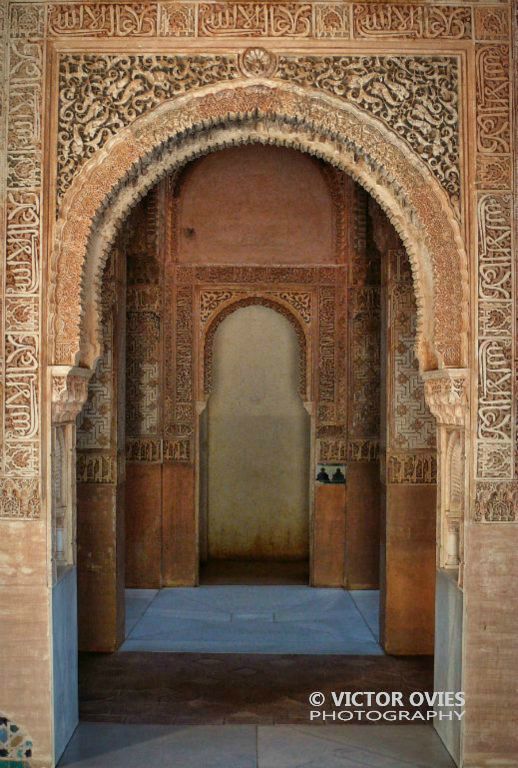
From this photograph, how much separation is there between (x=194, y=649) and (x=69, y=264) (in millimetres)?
3238

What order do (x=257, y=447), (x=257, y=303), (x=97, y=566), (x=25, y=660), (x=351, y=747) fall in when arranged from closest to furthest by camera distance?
(x=25, y=660)
(x=351, y=747)
(x=97, y=566)
(x=257, y=303)
(x=257, y=447)

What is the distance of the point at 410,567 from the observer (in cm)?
602

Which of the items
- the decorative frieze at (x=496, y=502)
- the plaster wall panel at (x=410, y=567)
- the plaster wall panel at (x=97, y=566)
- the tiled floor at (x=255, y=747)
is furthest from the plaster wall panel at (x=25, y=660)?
the plaster wall panel at (x=410, y=567)

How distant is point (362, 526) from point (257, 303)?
2.50 m

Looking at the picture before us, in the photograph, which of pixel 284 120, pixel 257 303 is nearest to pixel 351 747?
pixel 284 120

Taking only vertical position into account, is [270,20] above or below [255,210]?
above

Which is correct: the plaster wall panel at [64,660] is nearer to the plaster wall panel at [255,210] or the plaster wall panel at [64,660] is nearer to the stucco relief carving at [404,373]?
the stucco relief carving at [404,373]

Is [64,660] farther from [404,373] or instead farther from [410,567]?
[404,373]

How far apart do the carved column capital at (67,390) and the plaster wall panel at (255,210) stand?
13.3 feet

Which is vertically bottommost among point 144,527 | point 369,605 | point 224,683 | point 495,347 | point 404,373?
point 369,605

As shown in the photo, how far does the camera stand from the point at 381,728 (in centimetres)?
Answer: 455

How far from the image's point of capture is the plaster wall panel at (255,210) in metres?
8.25

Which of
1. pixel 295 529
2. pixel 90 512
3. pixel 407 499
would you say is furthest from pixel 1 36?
pixel 295 529

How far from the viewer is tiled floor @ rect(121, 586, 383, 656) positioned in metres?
6.14
